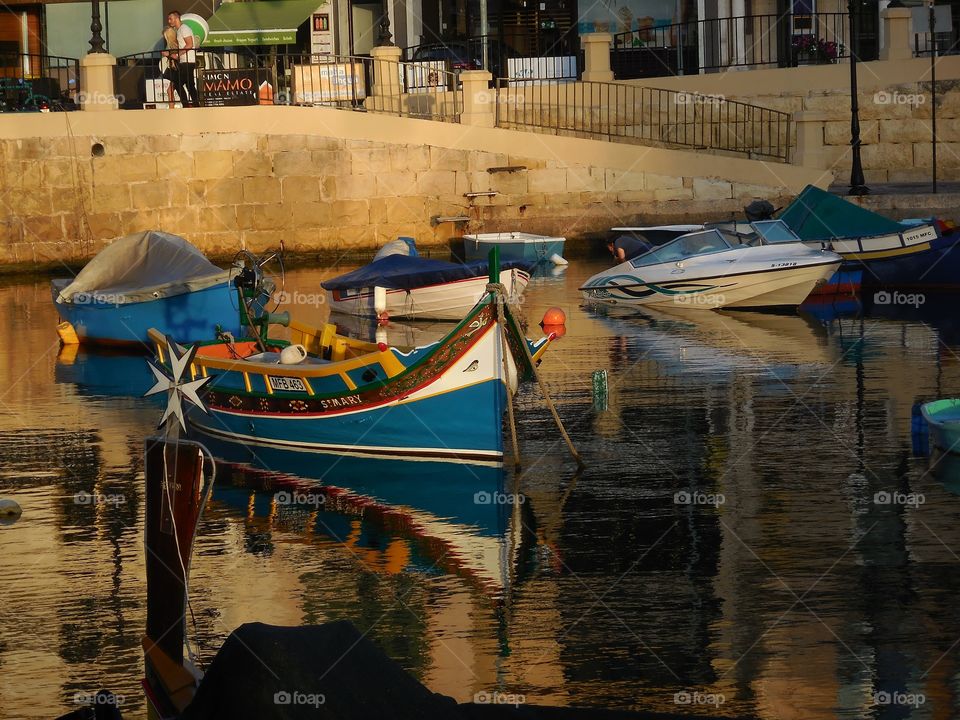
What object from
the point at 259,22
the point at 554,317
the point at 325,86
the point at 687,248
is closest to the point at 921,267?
the point at 687,248

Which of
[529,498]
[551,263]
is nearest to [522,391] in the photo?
[529,498]

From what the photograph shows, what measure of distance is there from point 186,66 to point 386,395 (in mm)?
20729

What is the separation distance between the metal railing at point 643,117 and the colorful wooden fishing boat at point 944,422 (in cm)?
2045

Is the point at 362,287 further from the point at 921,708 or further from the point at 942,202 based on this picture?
the point at 921,708

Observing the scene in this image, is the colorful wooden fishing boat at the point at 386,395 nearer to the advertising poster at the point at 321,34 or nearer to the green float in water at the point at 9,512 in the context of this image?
the green float in water at the point at 9,512

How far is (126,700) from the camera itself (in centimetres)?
916

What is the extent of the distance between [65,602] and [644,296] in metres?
16.9

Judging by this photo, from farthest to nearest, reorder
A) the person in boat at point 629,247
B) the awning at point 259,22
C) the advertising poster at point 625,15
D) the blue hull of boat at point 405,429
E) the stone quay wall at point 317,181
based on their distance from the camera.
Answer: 1. the advertising poster at point 625,15
2. the awning at point 259,22
3. the stone quay wall at point 317,181
4. the person in boat at point 629,247
5. the blue hull of boat at point 405,429

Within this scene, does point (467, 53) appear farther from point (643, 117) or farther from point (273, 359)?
point (273, 359)

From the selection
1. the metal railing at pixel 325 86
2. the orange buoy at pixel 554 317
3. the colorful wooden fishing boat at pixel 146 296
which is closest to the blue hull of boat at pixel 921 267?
the orange buoy at pixel 554 317

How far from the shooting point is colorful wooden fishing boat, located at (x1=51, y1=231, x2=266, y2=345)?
23.2 m

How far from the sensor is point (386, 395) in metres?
15.0

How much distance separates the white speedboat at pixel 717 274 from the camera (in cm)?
2508

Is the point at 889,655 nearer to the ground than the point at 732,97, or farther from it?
nearer to the ground
